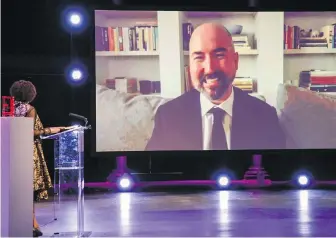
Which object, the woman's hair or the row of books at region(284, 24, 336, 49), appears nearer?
the woman's hair

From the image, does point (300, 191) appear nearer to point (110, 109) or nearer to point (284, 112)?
point (284, 112)

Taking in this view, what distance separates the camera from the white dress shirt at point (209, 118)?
6.89 m

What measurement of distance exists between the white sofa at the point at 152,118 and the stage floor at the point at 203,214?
74cm

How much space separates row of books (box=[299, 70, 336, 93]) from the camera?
6.97m

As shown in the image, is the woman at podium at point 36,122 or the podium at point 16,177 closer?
the podium at point 16,177

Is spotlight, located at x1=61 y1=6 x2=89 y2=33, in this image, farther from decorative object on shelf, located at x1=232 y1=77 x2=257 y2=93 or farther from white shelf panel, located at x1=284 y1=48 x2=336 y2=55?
white shelf panel, located at x1=284 y1=48 x2=336 y2=55

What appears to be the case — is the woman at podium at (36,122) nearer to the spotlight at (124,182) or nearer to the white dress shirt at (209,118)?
the spotlight at (124,182)

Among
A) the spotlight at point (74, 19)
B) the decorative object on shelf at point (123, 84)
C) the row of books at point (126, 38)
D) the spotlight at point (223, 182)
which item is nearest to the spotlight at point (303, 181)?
the spotlight at point (223, 182)

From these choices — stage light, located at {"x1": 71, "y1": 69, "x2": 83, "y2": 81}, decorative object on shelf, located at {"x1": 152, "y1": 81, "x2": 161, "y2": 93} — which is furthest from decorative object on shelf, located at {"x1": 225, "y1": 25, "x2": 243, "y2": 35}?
stage light, located at {"x1": 71, "y1": 69, "x2": 83, "y2": 81}

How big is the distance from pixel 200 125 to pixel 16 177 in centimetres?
434

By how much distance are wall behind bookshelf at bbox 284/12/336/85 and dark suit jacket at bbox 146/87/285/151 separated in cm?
58

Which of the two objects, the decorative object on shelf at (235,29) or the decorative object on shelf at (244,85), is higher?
the decorative object on shelf at (235,29)

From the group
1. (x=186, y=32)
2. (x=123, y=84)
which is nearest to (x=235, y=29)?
(x=186, y=32)

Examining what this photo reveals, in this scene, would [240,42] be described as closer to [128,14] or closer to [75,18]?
[128,14]
